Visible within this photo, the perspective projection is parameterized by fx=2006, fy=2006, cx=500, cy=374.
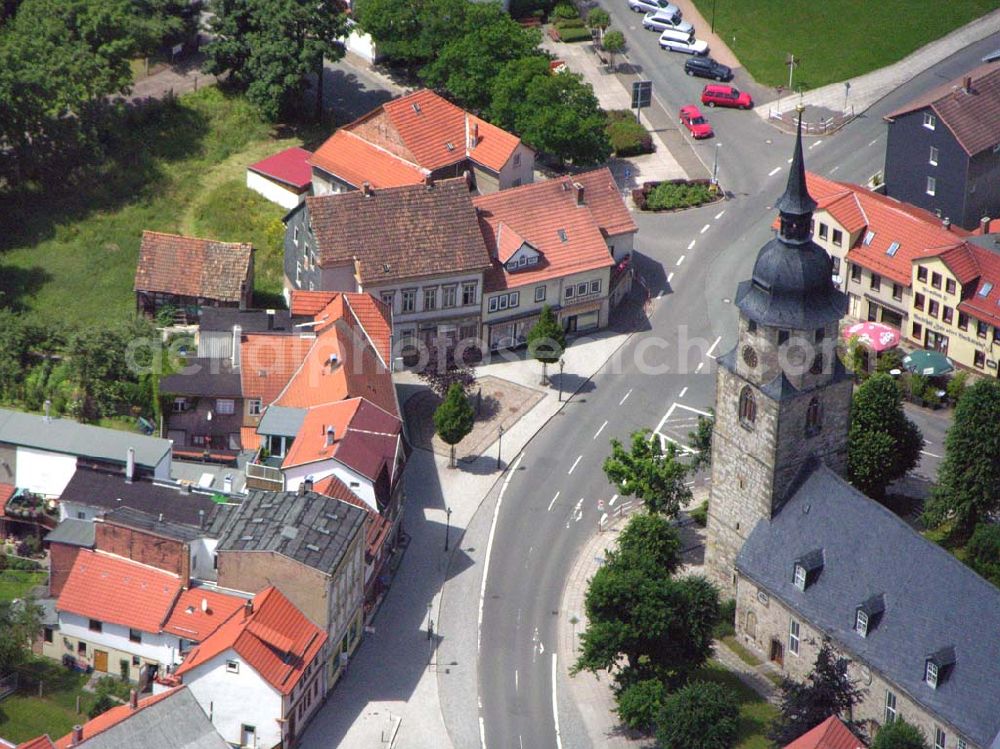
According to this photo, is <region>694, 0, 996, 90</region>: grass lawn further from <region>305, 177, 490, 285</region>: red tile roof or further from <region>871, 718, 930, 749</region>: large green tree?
<region>871, 718, 930, 749</region>: large green tree

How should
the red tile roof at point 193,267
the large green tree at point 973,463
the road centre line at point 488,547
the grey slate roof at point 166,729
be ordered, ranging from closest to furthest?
the grey slate roof at point 166,729
the road centre line at point 488,547
the large green tree at point 973,463
the red tile roof at point 193,267

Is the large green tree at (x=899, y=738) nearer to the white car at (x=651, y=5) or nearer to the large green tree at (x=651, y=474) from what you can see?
the large green tree at (x=651, y=474)

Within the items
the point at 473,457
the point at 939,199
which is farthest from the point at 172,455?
the point at 939,199

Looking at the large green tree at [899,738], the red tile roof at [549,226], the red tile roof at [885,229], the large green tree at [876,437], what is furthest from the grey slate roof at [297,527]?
the red tile roof at [885,229]

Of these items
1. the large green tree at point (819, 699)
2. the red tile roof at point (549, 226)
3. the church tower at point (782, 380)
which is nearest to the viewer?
the large green tree at point (819, 699)

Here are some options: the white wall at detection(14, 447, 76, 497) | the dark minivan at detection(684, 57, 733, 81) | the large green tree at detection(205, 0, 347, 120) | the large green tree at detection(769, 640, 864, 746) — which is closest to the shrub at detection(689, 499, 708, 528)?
the large green tree at detection(769, 640, 864, 746)

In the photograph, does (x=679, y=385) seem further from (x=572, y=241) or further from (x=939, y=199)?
(x=939, y=199)

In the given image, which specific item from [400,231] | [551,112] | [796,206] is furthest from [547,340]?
[796,206]
